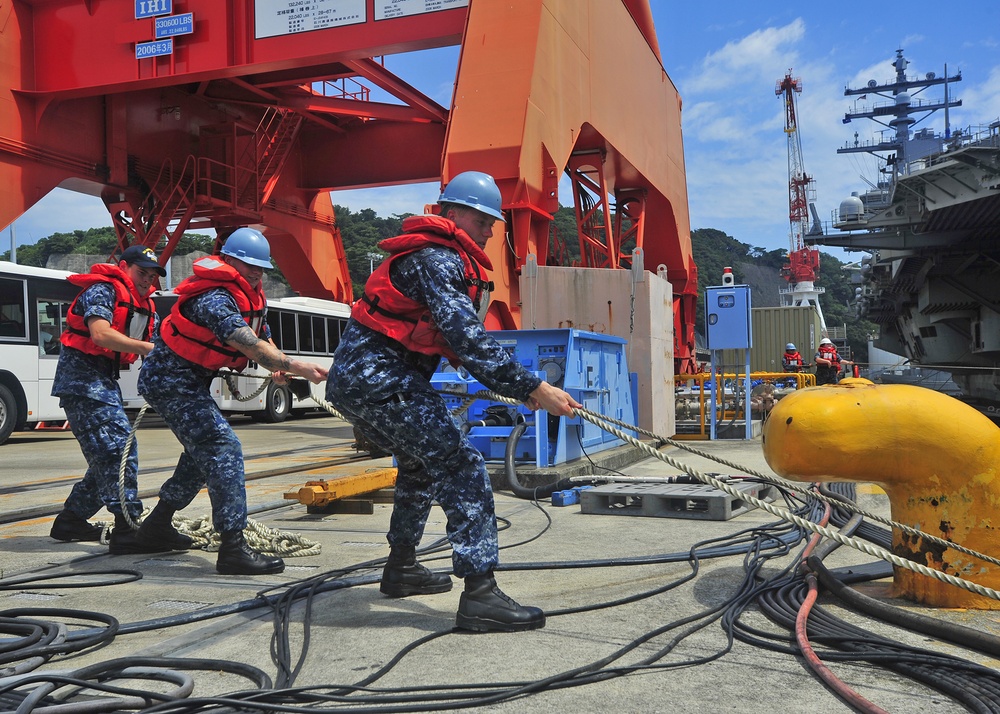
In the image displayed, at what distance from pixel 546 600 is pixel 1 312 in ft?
45.9

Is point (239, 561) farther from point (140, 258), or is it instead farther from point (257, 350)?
point (140, 258)

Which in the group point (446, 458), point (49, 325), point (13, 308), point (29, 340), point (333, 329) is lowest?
point (446, 458)

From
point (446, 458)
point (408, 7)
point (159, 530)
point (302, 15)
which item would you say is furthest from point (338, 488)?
point (302, 15)

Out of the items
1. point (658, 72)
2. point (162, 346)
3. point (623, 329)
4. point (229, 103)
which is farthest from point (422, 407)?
point (229, 103)

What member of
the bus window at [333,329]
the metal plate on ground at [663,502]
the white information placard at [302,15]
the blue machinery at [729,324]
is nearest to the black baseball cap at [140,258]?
the metal plate on ground at [663,502]

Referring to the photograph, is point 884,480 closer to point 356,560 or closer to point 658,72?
point 356,560

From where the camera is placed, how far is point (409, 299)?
3291 mm

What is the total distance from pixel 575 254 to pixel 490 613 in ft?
217

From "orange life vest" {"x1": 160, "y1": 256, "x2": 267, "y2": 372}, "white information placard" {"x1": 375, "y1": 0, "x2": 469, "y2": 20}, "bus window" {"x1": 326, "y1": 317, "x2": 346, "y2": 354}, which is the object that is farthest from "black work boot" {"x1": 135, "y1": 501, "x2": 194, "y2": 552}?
"bus window" {"x1": 326, "y1": 317, "x2": 346, "y2": 354}

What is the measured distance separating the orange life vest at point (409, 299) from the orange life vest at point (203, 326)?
1212mm

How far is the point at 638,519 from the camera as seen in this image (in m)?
5.78

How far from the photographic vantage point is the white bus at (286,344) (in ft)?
60.0

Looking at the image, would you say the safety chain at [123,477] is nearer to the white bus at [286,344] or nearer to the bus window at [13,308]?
the bus window at [13,308]

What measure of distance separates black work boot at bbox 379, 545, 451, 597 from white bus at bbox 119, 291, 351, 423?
15399mm
